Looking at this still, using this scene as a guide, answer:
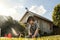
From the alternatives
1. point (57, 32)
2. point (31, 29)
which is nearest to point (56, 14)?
point (57, 32)

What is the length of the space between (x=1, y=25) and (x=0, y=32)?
15.0 inches

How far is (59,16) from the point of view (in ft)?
22.8

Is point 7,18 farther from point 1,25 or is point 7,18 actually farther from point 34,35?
point 34,35

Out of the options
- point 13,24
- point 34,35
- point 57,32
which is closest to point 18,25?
point 13,24

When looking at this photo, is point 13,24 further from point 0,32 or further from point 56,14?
point 56,14

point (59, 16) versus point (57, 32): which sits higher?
point (59, 16)

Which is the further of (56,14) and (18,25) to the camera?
(56,14)

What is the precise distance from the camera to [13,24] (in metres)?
5.72

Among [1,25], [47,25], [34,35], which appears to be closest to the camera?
[34,35]

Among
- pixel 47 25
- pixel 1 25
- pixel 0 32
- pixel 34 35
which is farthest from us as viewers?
pixel 47 25

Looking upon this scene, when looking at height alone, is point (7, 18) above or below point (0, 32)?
above

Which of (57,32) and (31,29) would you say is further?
(57,32)

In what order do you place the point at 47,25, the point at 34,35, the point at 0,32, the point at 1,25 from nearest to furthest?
the point at 34,35
the point at 0,32
the point at 1,25
the point at 47,25

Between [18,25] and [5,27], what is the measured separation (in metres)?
0.40
